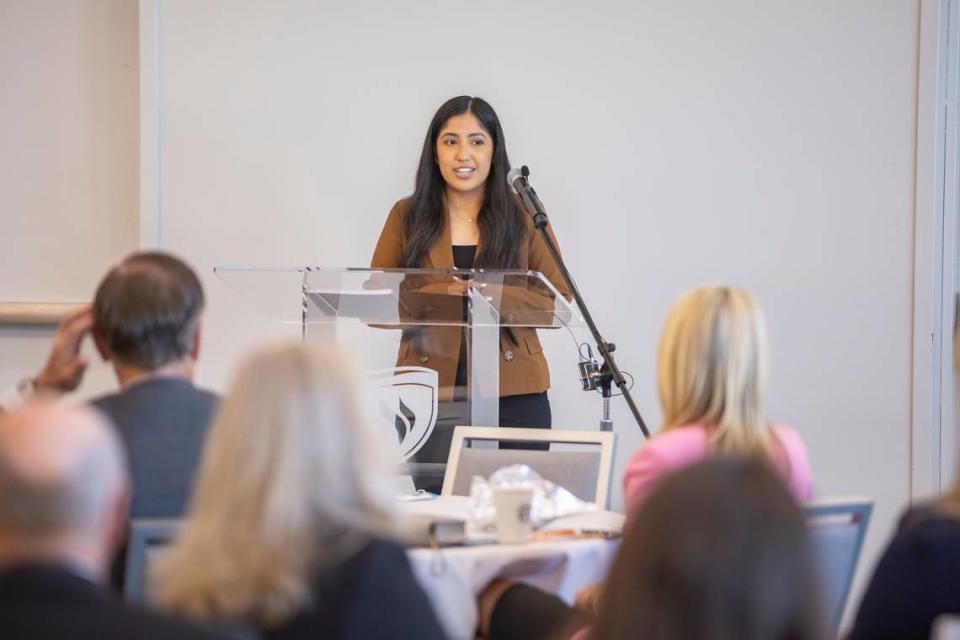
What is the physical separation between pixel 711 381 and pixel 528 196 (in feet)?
4.35

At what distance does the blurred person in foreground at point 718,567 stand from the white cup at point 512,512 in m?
1.07

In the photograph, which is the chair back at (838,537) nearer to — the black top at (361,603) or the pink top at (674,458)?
the pink top at (674,458)

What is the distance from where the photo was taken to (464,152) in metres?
3.74

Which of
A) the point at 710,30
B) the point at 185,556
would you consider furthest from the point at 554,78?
the point at 185,556

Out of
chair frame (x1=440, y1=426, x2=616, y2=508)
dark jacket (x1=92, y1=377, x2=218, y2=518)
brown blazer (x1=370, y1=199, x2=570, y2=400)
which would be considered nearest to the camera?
dark jacket (x1=92, y1=377, x2=218, y2=518)

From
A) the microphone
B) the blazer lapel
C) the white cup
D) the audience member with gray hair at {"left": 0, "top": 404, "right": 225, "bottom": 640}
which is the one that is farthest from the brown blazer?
the audience member with gray hair at {"left": 0, "top": 404, "right": 225, "bottom": 640}

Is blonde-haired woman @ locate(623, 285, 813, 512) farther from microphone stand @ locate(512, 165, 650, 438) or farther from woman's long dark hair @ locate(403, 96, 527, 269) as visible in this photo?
woman's long dark hair @ locate(403, 96, 527, 269)

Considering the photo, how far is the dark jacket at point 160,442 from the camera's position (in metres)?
1.87

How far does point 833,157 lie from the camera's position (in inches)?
184

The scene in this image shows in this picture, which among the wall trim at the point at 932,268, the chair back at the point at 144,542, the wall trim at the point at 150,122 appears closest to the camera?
the chair back at the point at 144,542

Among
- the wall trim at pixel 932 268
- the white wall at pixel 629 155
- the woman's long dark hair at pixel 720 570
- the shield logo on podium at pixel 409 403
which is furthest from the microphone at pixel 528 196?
the woman's long dark hair at pixel 720 570

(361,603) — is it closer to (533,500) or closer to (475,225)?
(533,500)

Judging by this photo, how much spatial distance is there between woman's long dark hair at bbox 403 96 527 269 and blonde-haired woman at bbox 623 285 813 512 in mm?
1601

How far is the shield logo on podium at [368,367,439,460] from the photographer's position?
10.2 ft
